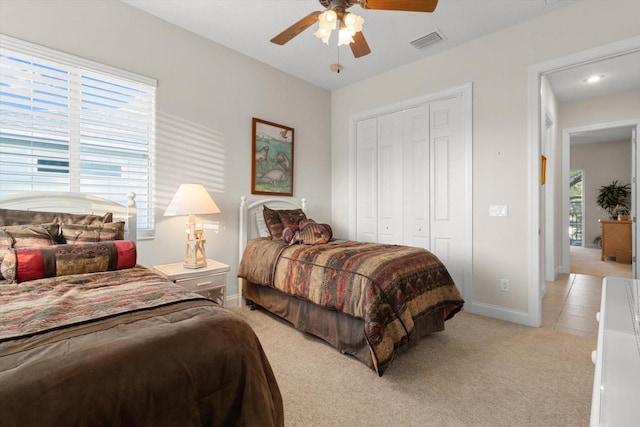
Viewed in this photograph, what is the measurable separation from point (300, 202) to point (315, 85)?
5.80ft

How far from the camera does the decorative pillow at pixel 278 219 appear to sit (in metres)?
3.35

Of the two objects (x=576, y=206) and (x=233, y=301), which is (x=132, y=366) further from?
(x=576, y=206)

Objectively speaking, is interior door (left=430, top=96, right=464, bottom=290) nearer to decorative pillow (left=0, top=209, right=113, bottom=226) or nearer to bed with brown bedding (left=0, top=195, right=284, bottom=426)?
bed with brown bedding (left=0, top=195, right=284, bottom=426)

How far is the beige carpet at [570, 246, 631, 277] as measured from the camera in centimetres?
508

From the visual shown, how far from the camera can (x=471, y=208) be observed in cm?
333

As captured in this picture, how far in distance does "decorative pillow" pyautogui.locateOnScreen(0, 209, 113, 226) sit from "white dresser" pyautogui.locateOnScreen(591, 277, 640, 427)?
8.80 ft

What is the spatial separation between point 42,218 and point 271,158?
91.5 inches

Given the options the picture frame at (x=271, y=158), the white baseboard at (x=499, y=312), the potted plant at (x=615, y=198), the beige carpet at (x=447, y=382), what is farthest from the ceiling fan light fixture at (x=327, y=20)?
the potted plant at (x=615, y=198)

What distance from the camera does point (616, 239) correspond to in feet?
20.2

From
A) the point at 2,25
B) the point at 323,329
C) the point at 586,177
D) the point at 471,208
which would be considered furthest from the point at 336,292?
the point at 586,177

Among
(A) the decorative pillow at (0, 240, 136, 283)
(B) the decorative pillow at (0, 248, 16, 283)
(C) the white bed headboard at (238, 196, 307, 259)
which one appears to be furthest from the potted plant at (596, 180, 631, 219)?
(B) the decorative pillow at (0, 248, 16, 283)

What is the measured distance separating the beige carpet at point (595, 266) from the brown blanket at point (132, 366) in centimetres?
612

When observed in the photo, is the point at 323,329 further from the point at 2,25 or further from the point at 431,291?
the point at 2,25

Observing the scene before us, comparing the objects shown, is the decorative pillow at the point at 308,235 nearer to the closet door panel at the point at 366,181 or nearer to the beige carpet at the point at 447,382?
the beige carpet at the point at 447,382
